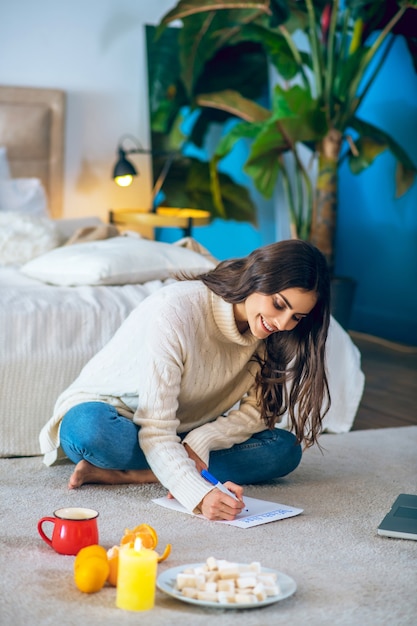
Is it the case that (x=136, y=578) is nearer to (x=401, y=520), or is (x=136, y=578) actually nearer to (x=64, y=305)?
(x=401, y=520)

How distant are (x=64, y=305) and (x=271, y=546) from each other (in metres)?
1.13

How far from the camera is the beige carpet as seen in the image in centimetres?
152

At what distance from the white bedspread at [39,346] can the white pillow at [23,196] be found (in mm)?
1592

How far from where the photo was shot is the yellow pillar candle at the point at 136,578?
1468 mm

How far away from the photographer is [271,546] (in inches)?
73.8

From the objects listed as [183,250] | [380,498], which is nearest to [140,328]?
[380,498]

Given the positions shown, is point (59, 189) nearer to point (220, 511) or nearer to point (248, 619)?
point (220, 511)

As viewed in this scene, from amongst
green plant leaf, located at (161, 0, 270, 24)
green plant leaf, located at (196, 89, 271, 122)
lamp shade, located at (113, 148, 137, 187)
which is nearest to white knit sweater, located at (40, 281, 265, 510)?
lamp shade, located at (113, 148, 137, 187)

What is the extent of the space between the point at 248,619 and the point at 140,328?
2.77 feet

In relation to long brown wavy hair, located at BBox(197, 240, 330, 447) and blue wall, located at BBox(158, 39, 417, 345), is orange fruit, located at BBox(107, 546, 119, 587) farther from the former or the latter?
blue wall, located at BBox(158, 39, 417, 345)

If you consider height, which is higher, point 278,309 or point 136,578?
point 278,309

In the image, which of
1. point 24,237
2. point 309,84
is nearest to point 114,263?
point 24,237

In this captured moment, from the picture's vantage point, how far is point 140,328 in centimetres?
216

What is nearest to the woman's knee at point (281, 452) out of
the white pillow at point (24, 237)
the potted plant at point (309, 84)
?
the white pillow at point (24, 237)
